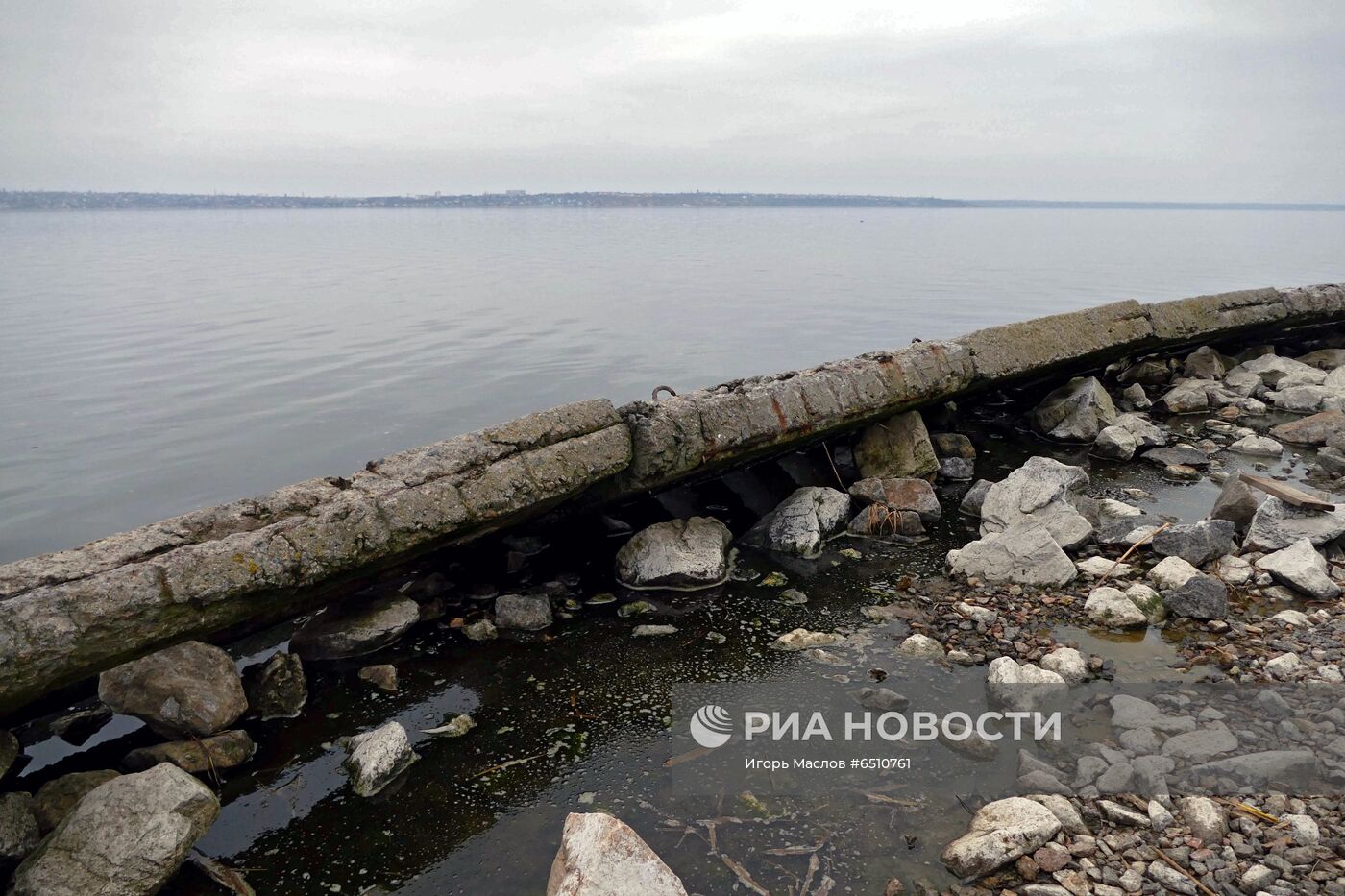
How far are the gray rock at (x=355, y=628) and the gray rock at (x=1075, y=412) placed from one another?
707 centimetres

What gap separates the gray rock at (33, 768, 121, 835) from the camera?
3580 mm

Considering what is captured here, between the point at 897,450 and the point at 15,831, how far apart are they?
6.44 m

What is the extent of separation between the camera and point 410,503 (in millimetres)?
4609

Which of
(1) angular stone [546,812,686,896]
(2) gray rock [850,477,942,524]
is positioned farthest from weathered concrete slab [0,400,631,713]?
(2) gray rock [850,477,942,524]

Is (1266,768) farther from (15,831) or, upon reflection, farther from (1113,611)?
(15,831)

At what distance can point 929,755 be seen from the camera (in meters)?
3.83

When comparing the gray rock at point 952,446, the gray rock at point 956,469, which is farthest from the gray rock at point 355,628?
the gray rock at point 952,446

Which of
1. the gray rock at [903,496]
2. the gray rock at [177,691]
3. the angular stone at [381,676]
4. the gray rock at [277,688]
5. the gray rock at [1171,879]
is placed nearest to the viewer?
the gray rock at [1171,879]

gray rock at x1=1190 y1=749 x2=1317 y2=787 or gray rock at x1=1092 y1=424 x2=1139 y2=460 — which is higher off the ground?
gray rock at x1=1190 y1=749 x2=1317 y2=787

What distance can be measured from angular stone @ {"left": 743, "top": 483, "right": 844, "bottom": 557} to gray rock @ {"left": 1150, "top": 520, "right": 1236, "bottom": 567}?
7.35 ft

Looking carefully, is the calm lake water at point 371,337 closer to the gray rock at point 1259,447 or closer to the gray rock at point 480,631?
the gray rock at point 480,631

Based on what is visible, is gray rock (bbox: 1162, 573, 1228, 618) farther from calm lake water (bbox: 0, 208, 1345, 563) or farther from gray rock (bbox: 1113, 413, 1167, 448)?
calm lake water (bbox: 0, 208, 1345, 563)

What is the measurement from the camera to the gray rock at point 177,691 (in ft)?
13.4

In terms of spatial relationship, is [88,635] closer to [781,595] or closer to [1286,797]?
[781,595]
